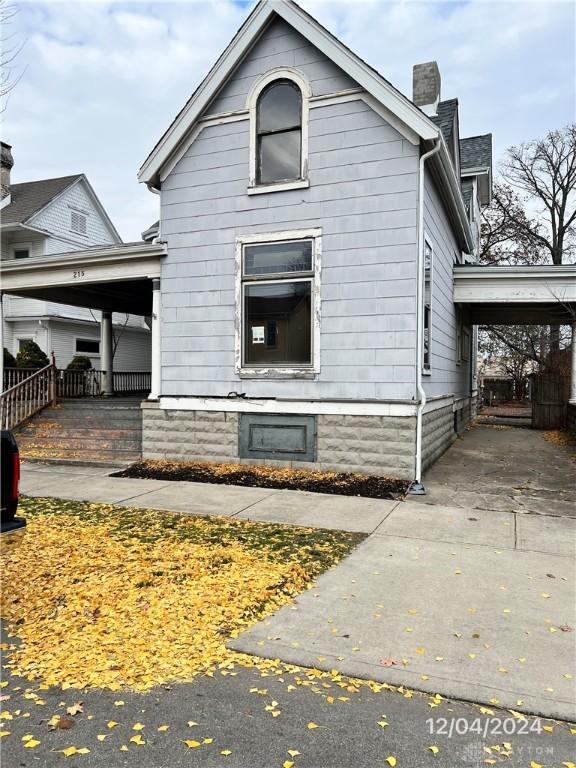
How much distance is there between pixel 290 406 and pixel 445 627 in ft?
18.2

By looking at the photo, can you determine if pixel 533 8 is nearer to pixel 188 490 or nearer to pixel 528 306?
pixel 528 306

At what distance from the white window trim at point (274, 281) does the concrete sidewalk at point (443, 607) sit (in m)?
2.67

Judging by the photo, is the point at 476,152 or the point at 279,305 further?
the point at 476,152

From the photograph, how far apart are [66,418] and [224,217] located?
5531 mm

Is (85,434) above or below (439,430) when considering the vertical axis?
below

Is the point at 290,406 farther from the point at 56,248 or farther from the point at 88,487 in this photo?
the point at 56,248

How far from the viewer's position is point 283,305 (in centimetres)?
898

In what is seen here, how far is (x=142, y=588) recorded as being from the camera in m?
4.11

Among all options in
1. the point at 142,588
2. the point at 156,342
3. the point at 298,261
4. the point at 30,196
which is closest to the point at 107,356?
the point at 156,342

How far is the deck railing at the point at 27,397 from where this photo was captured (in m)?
11.4

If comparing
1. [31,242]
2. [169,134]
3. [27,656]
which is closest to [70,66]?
[169,134]

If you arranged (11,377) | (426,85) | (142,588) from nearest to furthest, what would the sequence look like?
(142,588)
(426,85)
(11,377)

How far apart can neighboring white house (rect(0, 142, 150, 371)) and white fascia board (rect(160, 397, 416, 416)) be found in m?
10.9
